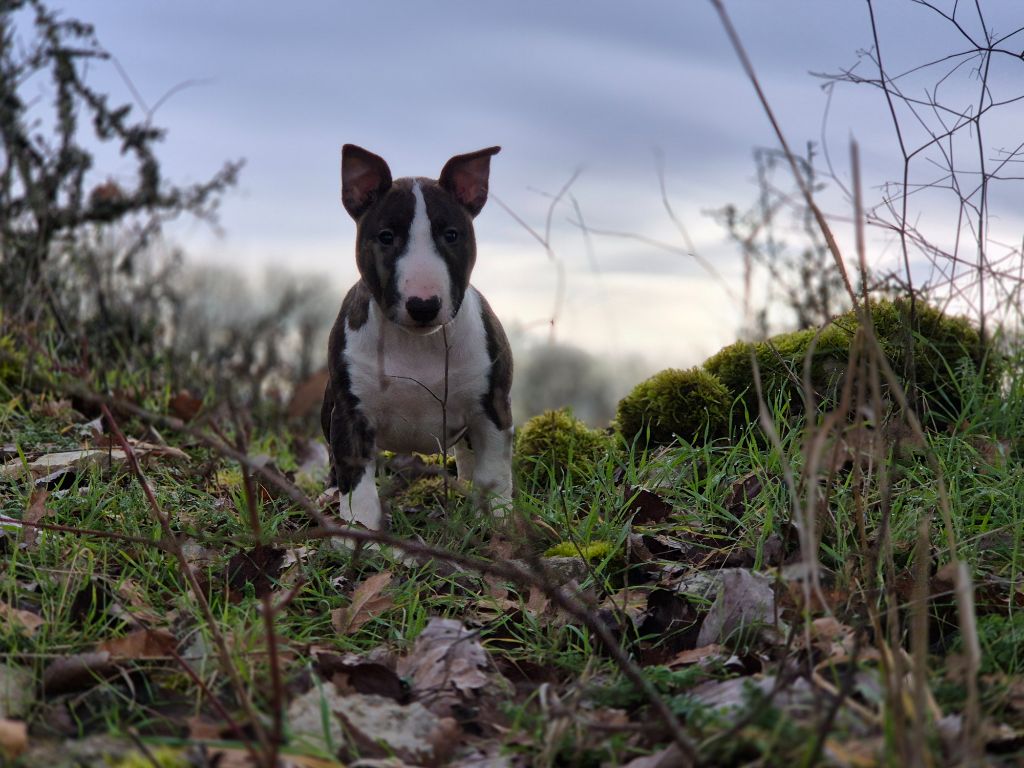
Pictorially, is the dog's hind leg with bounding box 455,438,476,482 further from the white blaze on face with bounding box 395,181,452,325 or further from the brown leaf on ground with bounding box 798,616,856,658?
the brown leaf on ground with bounding box 798,616,856,658

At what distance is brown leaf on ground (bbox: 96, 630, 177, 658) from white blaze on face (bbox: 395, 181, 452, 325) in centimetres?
148

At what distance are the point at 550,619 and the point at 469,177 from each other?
1.84 metres

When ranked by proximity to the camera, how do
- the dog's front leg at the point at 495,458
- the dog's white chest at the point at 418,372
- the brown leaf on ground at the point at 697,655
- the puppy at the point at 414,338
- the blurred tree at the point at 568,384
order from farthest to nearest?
1. the blurred tree at the point at 568,384
2. the dog's front leg at the point at 495,458
3. the dog's white chest at the point at 418,372
4. the puppy at the point at 414,338
5. the brown leaf on ground at the point at 697,655

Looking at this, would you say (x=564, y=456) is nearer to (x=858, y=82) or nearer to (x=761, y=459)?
(x=761, y=459)

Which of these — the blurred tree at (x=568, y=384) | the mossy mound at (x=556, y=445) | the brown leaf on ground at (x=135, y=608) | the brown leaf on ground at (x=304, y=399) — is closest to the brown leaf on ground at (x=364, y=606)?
the brown leaf on ground at (x=135, y=608)

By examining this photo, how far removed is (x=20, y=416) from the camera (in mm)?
5164

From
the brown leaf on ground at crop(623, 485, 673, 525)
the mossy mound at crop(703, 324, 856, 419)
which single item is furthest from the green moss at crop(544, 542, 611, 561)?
the mossy mound at crop(703, 324, 856, 419)

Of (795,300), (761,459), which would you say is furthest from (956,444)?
(795,300)

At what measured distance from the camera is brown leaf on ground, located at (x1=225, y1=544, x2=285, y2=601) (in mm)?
3074

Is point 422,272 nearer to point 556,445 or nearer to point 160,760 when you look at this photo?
point 556,445

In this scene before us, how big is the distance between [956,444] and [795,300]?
4.25 metres

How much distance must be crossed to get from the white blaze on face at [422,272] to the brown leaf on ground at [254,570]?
97 cm

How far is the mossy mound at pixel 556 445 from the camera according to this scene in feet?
14.6

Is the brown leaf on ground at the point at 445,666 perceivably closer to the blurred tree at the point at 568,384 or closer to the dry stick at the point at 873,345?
the dry stick at the point at 873,345
